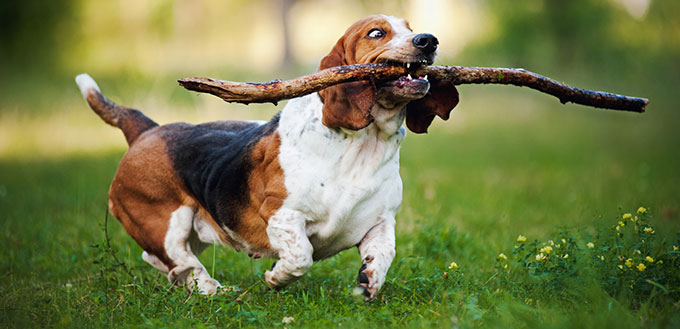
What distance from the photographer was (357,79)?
3.98 meters

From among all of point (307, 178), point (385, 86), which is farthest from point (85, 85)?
point (385, 86)

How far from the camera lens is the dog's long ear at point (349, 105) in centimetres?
402

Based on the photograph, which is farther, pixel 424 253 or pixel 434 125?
pixel 434 125

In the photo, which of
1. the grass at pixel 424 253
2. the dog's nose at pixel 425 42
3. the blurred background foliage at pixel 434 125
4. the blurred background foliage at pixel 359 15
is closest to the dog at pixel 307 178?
the dog's nose at pixel 425 42

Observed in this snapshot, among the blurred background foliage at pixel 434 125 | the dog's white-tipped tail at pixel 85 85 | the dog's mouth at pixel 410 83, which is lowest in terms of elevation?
the blurred background foliage at pixel 434 125

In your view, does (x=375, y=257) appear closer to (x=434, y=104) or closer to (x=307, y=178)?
(x=307, y=178)

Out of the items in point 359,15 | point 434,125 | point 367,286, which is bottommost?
point 434,125

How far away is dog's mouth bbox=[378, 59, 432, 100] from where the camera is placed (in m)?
3.98

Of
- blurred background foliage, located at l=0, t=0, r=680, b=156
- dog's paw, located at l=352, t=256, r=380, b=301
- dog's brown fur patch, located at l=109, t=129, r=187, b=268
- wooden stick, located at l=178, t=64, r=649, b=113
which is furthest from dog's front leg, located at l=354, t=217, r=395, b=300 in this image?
blurred background foliage, located at l=0, t=0, r=680, b=156

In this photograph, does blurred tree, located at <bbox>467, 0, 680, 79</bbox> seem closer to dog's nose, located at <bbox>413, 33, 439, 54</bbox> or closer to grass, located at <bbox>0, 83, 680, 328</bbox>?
grass, located at <bbox>0, 83, 680, 328</bbox>

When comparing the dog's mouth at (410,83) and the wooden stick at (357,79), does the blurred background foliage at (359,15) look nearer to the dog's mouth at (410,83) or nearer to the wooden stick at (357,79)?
the wooden stick at (357,79)

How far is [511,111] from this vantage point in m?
16.5

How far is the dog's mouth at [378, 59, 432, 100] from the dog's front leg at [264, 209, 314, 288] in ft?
3.27

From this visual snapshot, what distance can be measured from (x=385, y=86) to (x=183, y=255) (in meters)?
2.05
